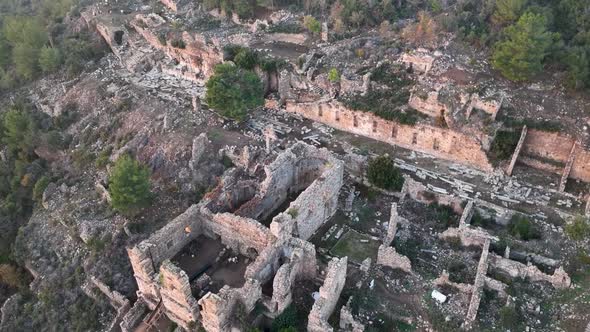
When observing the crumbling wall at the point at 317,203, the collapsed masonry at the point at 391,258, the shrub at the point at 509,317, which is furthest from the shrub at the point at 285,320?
the shrub at the point at 509,317

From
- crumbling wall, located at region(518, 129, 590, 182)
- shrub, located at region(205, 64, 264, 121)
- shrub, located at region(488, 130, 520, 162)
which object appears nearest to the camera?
crumbling wall, located at region(518, 129, 590, 182)

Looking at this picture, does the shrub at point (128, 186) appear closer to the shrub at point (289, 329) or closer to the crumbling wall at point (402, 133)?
the shrub at point (289, 329)

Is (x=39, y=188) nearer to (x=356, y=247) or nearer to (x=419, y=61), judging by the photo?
(x=356, y=247)

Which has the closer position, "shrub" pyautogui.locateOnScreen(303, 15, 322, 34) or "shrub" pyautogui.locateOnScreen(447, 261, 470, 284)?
"shrub" pyautogui.locateOnScreen(447, 261, 470, 284)

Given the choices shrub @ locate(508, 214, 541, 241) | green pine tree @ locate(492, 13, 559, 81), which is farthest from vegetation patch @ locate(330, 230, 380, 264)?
green pine tree @ locate(492, 13, 559, 81)

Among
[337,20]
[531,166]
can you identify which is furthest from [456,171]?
[337,20]

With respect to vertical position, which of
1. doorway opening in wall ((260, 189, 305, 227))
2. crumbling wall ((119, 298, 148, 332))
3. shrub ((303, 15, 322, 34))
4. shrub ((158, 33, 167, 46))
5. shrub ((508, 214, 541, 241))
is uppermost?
shrub ((303, 15, 322, 34))

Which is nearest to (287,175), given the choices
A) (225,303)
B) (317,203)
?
(317,203)

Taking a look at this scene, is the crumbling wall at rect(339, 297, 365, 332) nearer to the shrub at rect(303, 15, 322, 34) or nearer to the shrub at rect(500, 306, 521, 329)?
the shrub at rect(500, 306, 521, 329)
